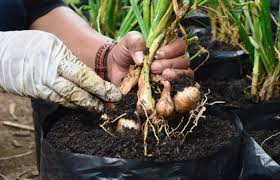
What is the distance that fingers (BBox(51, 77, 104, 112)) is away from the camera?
1290mm

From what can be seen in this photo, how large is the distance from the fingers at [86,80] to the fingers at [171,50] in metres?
0.14

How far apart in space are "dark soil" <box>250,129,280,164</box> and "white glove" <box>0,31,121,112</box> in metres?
0.46

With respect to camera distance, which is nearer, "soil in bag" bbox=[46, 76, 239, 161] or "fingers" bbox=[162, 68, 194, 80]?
"soil in bag" bbox=[46, 76, 239, 161]

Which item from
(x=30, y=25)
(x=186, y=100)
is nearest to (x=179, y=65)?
(x=186, y=100)

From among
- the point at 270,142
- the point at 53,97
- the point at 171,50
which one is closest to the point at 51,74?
the point at 53,97

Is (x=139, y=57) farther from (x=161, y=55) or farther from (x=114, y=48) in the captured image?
(x=114, y=48)

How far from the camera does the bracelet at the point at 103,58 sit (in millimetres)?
1568

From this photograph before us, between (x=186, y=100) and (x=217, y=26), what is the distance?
3.38ft

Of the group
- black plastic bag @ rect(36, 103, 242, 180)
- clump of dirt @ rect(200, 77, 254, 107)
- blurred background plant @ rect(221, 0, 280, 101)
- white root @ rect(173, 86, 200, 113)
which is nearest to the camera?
black plastic bag @ rect(36, 103, 242, 180)

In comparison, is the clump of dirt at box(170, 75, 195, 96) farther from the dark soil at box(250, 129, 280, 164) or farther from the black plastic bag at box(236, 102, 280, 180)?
the dark soil at box(250, 129, 280, 164)

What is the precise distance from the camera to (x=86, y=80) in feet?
4.24

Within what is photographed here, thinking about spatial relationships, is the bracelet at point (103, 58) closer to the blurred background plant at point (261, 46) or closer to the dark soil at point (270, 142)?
the blurred background plant at point (261, 46)

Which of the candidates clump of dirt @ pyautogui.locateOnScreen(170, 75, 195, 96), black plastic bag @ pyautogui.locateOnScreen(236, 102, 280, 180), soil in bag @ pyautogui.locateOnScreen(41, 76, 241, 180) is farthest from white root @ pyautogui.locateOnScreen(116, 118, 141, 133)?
black plastic bag @ pyautogui.locateOnScreen(236, 102, 280, 180)

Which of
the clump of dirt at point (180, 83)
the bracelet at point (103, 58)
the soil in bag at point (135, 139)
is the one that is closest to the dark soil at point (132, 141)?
the soil in bag at point (135, 139)
